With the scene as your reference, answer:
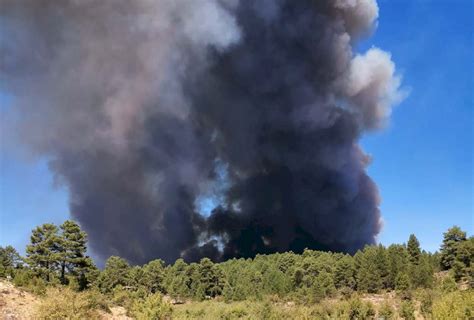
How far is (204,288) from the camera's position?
10075 centimetres

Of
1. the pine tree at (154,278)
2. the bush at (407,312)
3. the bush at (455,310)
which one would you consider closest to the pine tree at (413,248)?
the bush at (407,312)

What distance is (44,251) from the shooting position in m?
63.0

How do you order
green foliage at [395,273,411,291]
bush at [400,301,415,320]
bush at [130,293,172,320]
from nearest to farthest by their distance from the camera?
1. bush at [130,293,172,320]
2. bush at [400,301,415,320]
3. green foliage at [395,273,411,291]

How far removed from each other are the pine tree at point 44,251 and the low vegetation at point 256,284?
0.14m

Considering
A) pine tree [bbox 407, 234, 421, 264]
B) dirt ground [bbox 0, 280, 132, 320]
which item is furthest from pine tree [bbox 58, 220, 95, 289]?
pine tree [bbox 407, 234, 421, 264]

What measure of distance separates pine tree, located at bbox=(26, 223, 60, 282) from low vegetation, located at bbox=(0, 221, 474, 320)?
0.46ft

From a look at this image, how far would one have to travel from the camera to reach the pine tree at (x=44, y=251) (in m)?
61.5

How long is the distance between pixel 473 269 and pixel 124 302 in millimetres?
62275

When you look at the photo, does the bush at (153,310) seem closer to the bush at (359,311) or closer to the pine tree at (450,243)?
the bush at (359,311)

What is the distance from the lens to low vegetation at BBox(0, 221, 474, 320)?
51625mm

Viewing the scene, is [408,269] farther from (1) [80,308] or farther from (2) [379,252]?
(1) [80,308]

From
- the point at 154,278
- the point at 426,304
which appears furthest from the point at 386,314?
the point at 154,278

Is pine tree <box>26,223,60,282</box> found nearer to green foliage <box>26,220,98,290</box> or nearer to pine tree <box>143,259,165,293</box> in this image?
green foliage <box>26,220,98,290</box>

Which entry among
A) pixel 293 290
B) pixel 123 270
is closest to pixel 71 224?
pixel 123 270
